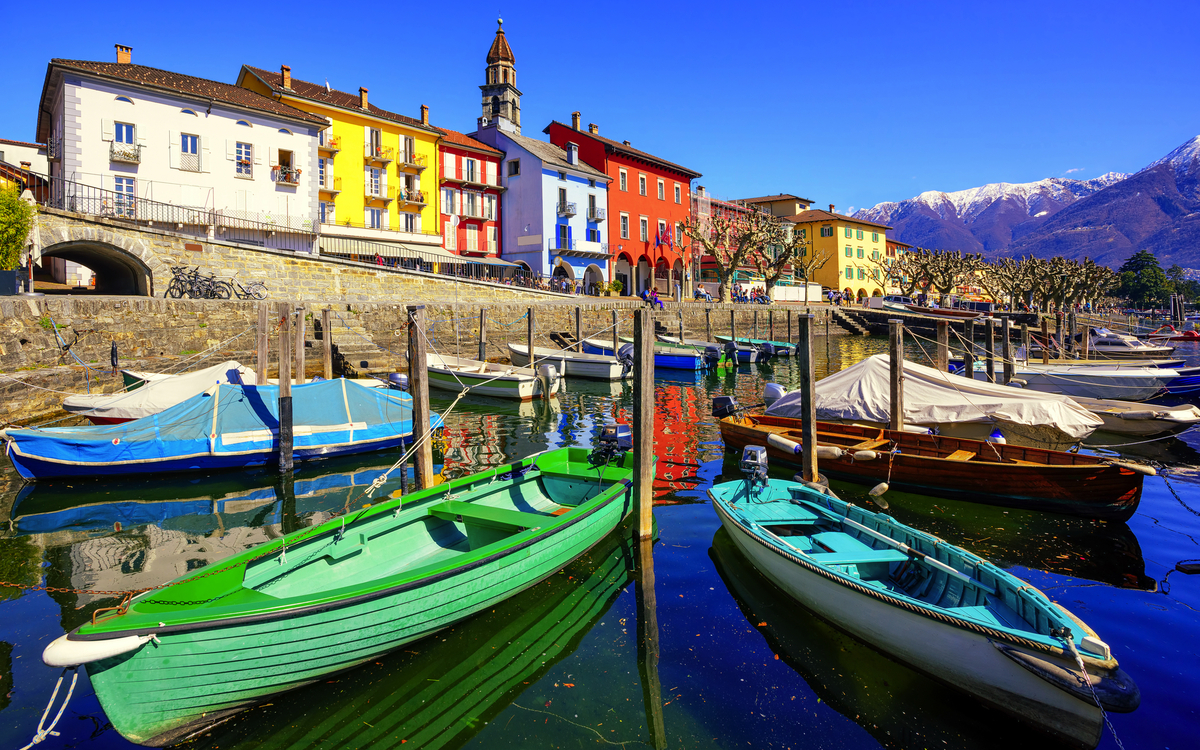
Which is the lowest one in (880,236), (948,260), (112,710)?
(112,710)

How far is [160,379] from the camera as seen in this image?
14969 millimetres

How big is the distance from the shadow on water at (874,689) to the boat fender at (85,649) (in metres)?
5.71

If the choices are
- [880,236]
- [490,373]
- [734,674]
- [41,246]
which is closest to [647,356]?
[734,674]

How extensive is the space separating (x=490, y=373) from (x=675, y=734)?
17.9 meters

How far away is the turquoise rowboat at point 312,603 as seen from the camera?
4.63 meters

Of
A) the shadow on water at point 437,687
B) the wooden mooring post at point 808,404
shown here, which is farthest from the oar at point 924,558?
the shadow on water at point 437,687

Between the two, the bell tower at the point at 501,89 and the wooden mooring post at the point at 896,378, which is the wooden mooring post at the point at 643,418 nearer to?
the wooden mooring post at the point at 896,378

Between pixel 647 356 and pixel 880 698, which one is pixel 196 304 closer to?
pixel 647 356

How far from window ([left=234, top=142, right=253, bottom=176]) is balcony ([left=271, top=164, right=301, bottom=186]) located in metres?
1.06

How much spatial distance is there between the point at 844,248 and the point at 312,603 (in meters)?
77.9

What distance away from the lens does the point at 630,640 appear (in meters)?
6.75

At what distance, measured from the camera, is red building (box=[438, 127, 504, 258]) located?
42844mm

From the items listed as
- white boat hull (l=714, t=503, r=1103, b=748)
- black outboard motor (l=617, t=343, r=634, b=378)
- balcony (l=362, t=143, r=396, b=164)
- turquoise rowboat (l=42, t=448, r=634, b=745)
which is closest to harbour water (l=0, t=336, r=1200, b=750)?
white boat hull (l=714, t=503, r=1103, b=748)

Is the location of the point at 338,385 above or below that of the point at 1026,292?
below
